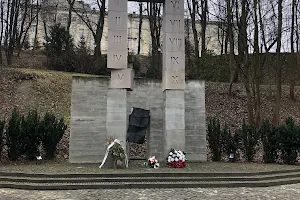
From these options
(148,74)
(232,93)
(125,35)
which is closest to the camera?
(125,35)

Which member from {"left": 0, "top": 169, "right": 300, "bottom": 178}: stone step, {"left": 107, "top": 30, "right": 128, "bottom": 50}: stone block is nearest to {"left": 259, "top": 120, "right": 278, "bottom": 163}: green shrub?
{"left": 0, "top": 169, "right": 300, "bottom": 178}: stone step

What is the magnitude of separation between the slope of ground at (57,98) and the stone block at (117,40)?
7.38m

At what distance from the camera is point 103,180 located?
9836mm

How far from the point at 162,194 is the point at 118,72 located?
5.64 metres

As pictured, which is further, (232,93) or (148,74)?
(148,74)

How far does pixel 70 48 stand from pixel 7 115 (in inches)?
394

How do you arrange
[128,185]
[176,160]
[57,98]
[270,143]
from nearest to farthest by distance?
[128,185], [176,160], [270,143], [57,98]

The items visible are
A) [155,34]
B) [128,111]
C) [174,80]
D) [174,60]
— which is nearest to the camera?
[174,80]

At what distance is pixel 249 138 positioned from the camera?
14.1 m

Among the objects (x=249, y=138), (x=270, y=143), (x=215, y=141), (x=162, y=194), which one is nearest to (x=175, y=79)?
(x=215, y=141)

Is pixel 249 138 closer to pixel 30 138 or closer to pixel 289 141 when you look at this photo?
pixel 289 141

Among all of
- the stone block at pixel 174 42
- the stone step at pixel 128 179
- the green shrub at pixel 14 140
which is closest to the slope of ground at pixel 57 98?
the green shrub at pixel 14 140

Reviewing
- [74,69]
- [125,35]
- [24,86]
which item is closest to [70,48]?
[74,69]

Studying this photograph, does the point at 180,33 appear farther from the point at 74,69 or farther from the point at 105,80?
the point at 74,69
